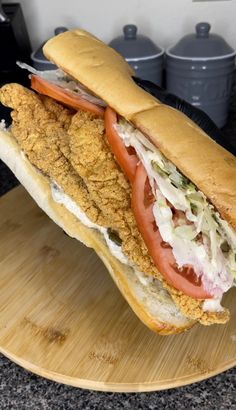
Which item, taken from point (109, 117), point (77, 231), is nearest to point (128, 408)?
point (77, 231)

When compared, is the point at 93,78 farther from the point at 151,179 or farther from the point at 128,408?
the point at 128,408

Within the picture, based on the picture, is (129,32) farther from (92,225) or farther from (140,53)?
(92,225)

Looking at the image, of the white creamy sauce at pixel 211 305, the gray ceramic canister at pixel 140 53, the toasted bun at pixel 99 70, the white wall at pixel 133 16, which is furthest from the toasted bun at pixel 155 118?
the white wall at pixel 133 16

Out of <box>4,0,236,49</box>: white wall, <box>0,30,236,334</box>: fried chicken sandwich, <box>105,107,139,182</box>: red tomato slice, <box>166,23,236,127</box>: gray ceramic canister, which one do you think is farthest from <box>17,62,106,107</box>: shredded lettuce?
<box>4,0,236,49</box>: white wall

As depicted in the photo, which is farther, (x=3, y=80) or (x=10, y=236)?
(x=3, y=80)

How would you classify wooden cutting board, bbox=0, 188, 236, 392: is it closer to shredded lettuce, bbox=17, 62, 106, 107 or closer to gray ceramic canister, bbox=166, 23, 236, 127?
shredded lettuce, bbox=17, 62, 106, 107

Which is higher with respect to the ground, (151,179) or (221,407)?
(151,179)

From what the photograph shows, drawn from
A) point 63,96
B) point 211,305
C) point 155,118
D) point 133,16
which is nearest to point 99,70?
point 63,96
